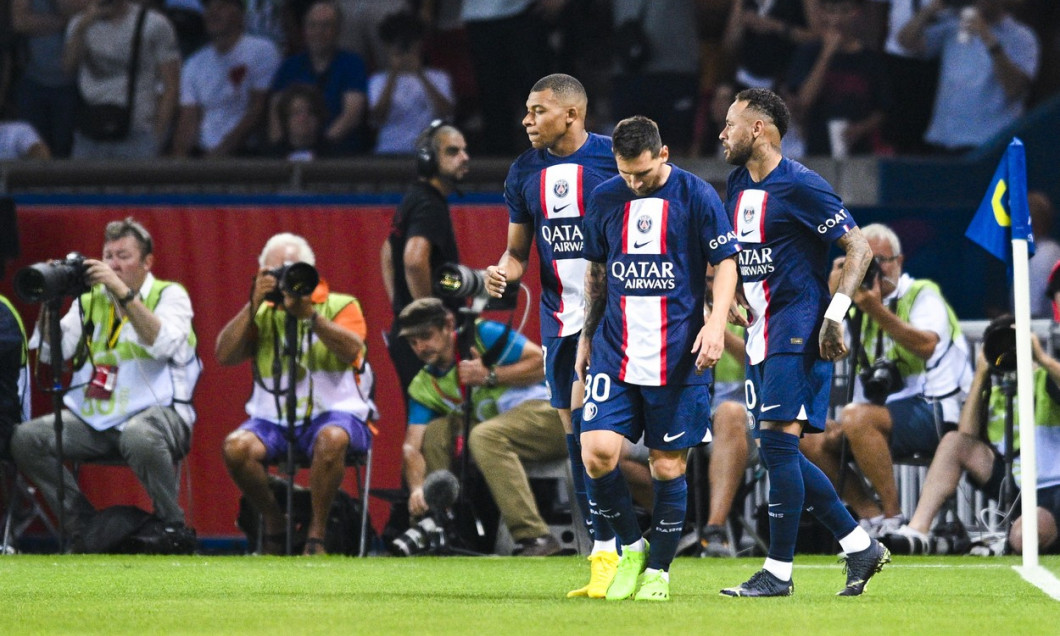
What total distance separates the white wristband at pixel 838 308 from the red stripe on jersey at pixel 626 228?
83 cm

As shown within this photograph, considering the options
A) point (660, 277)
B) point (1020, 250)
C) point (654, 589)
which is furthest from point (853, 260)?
point (1020, 250)

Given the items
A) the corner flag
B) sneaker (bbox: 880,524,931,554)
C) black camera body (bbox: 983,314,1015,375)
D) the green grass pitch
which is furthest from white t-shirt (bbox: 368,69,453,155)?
the corner flag

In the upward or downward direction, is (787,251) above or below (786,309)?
above

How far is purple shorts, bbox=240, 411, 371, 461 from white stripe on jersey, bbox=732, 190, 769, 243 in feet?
13.0

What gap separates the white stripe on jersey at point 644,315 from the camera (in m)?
6.91

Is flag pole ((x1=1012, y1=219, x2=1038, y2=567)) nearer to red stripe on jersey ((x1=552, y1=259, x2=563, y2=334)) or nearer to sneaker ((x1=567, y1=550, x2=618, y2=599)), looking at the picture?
red stripe on jersey ((x1=552, y1=259, x2=563, y2=334))

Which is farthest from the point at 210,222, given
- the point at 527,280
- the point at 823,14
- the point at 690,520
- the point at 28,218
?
the point at 823,14

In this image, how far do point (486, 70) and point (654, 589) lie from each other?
314 inches

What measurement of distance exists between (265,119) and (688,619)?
360 inches

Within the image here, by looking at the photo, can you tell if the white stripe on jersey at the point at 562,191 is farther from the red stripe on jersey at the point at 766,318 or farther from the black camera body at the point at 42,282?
the black camera body at the point at 42,282

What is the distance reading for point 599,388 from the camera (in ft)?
22.9

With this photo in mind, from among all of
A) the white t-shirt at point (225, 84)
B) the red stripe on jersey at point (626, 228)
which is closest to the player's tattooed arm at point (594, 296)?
the red stripe on jersey at point (626, 228)

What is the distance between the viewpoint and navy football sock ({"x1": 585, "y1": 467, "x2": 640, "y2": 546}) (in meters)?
7.07

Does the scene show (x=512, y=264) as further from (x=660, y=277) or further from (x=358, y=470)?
(x=358, y=470)
